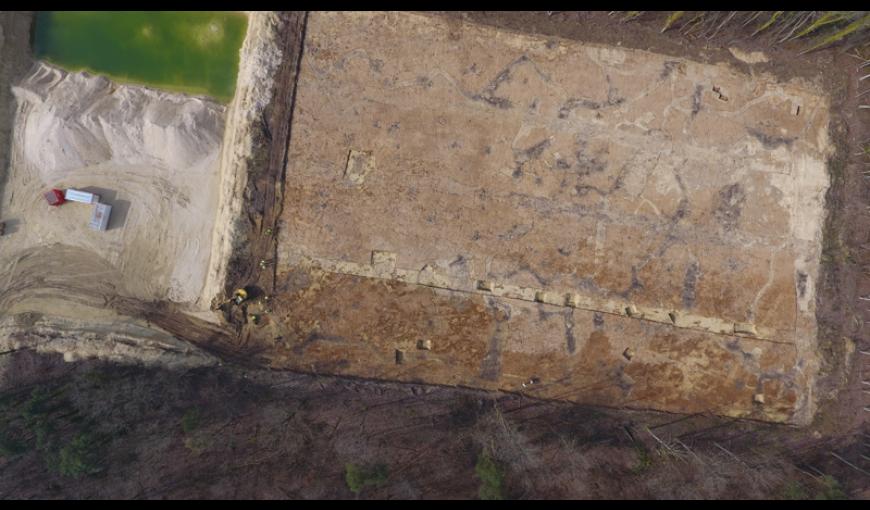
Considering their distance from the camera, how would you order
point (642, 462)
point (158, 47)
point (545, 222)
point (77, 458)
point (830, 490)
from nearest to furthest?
point (77, 458) → point (830, 490) → point (642, 462) → point (545, 222) → point (158, 47)

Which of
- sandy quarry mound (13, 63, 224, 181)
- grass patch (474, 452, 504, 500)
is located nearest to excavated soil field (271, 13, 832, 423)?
grass patch (474, 452, 504, 500)

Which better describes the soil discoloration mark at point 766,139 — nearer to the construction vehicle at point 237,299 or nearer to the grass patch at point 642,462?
the grass patch at point 642,462

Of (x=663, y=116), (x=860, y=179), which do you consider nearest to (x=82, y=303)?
(x=663, y=116)

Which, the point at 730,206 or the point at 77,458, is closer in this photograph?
the point at 77,458

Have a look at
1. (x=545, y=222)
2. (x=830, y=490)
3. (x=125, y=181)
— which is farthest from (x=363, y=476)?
(x=830, y=490)

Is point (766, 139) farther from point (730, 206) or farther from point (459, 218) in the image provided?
point (459, 218)

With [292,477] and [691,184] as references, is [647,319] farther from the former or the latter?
[292,477]
